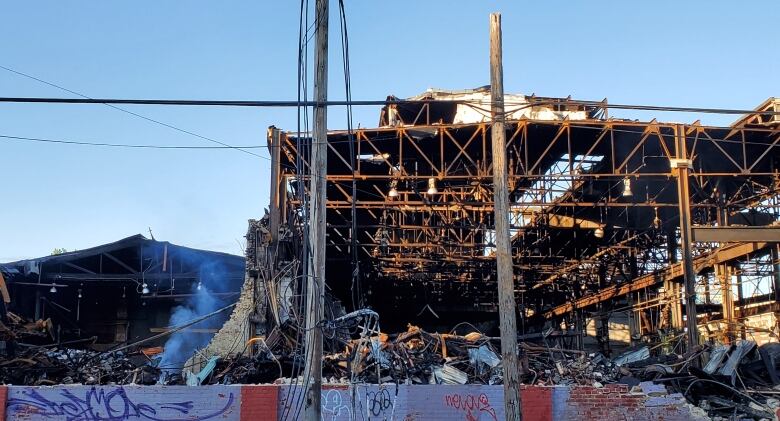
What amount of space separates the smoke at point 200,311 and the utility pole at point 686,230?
14.1 metres

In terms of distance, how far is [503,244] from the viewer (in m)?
10.2

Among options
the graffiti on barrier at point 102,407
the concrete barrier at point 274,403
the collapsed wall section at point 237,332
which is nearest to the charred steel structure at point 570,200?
the collapsed wall section at point 237,332

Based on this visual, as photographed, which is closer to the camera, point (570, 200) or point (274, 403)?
point (274, 403)

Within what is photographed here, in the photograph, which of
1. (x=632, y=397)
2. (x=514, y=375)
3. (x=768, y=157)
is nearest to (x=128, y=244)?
(x=632, y=397)

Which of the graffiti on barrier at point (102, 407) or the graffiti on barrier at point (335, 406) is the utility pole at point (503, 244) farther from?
the graffiti on barrier at point (102, 407)

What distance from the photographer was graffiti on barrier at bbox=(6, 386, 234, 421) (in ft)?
49.0

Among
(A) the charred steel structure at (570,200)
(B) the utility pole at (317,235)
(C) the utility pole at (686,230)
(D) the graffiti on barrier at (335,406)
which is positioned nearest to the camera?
(B) the utility pole at (317,235)

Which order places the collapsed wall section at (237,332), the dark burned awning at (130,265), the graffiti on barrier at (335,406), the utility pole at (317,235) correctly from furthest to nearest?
the dark burned awning at (130,265) → the collapsed wall section at (237,332) → the graffiti on barrier at (335,406) → the utility pole at (317,235)

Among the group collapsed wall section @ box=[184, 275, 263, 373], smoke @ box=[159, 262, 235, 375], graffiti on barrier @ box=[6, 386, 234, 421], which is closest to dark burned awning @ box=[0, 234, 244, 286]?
smoke @ box=[159, 262, 235, 375]

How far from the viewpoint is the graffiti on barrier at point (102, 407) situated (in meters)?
14.9

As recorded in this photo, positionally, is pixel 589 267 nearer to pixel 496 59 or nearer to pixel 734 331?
pixel 734 331

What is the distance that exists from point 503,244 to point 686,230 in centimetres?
1093

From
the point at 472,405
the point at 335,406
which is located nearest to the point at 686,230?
the point at 472,405

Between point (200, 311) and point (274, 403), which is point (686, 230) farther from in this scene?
point (200, 311)
